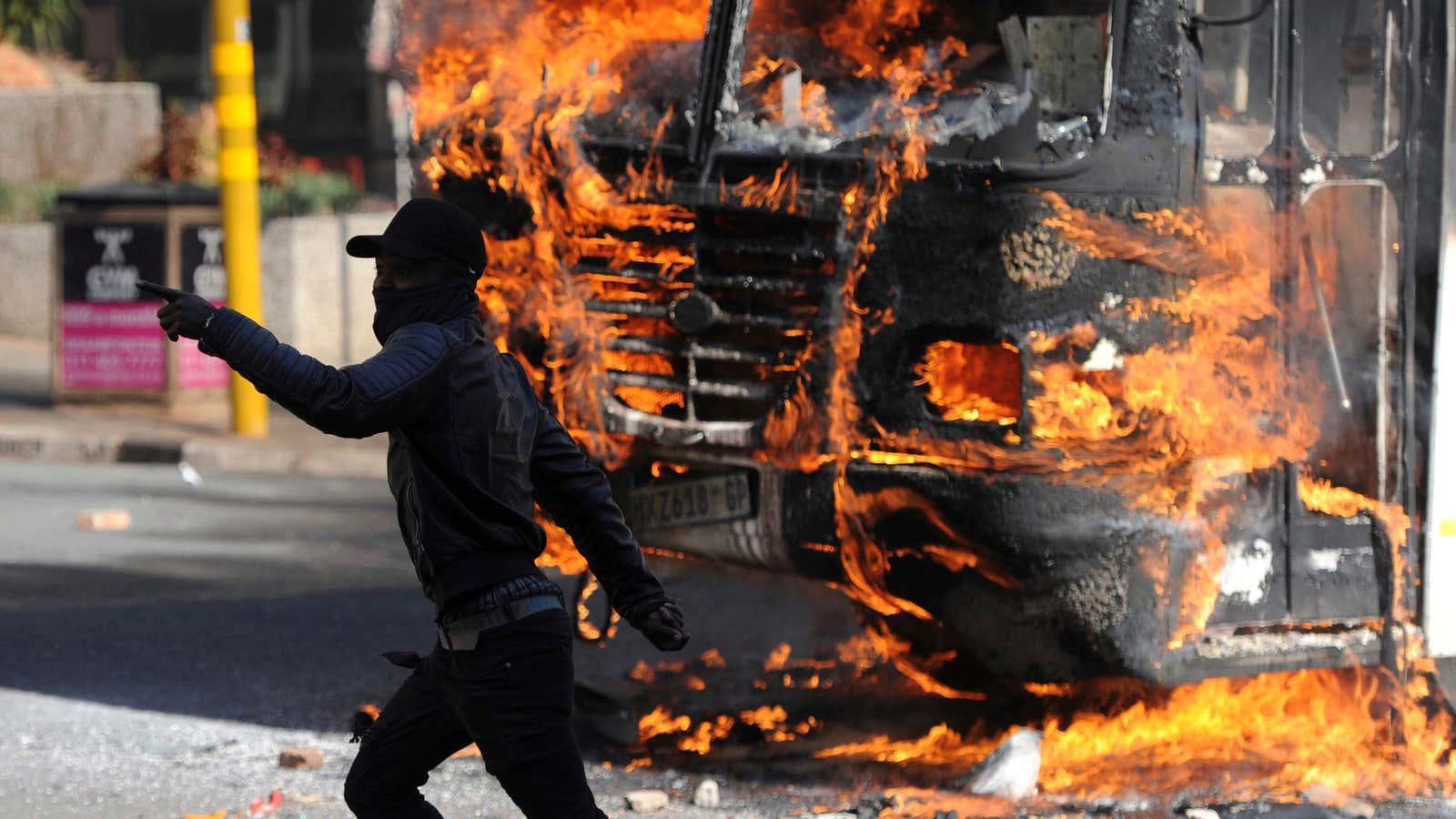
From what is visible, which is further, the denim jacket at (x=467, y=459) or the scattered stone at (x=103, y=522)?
the scattered stone at (x=103, y=522)

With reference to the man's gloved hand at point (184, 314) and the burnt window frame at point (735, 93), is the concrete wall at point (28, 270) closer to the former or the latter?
the burnt window frame at point (735, 93)

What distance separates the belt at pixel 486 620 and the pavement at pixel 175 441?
29.8 feet

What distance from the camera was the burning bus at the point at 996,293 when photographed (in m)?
5.84

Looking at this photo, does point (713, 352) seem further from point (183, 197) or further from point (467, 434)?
point (183, 197)

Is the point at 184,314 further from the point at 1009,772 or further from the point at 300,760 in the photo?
the point at 1009,772

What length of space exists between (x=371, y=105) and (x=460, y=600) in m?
27.2

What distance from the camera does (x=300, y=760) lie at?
634 cm

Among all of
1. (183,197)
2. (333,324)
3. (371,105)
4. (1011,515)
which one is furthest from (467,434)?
(371,105)

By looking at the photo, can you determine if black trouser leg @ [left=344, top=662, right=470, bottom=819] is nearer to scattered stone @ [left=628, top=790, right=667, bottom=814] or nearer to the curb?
scattered stone @ [left=628, top=790, right=667, bottom=814]

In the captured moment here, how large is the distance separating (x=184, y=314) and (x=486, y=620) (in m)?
0.80

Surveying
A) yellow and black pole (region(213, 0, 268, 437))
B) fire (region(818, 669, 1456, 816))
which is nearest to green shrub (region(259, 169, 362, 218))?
yellow and black pole (region(213, 0, 268, 437))

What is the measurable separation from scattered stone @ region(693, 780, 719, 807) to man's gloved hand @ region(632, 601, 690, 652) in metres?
1.71

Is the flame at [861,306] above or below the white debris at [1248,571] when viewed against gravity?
above

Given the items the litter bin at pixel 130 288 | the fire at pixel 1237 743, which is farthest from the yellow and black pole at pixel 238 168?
the fire at pixel 1237 743
